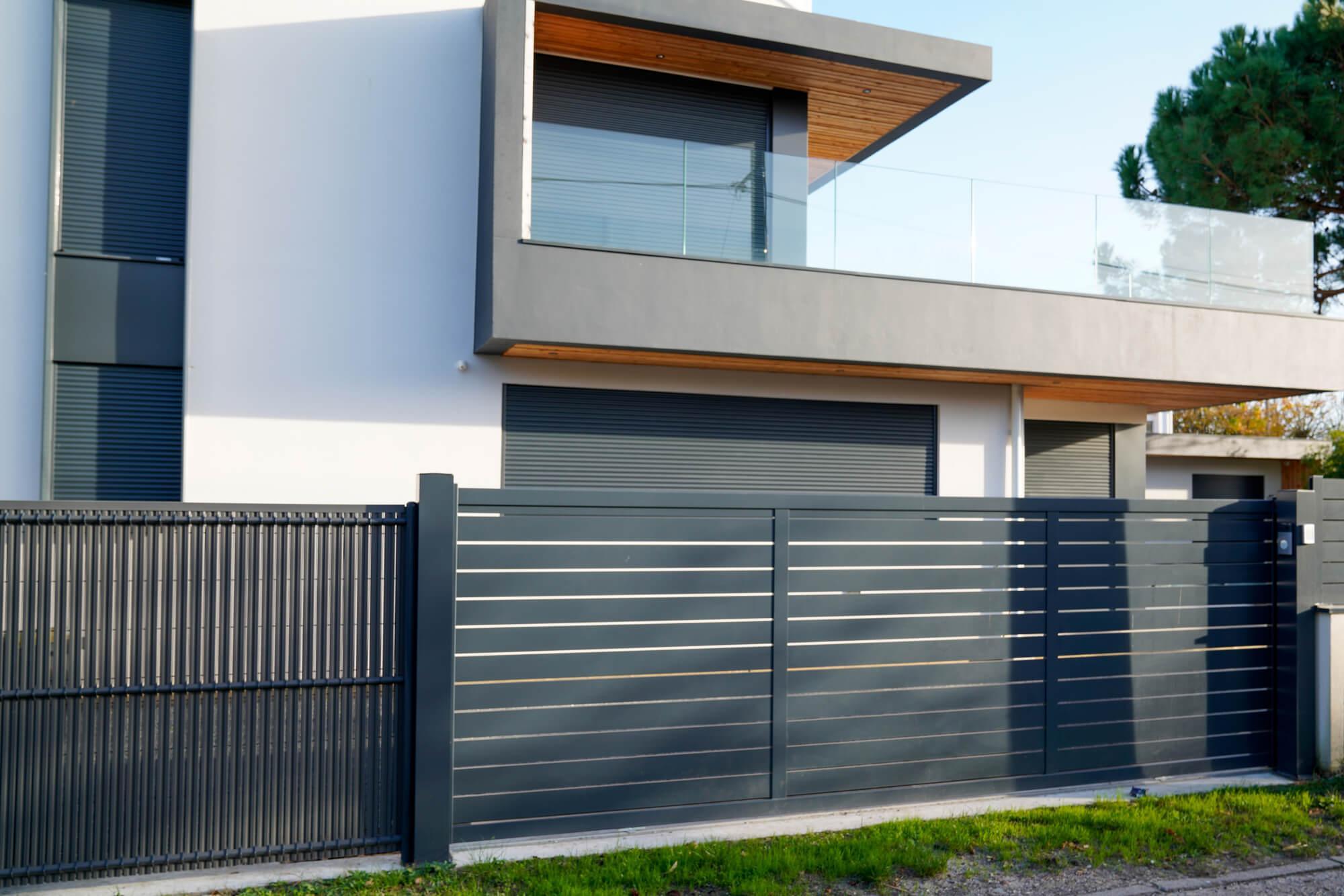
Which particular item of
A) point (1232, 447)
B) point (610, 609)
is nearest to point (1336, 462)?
point (1232, 447)

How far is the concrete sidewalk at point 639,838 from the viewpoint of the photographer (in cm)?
489

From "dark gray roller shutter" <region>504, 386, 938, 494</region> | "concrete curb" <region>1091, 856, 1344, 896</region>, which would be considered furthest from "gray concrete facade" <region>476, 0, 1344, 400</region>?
"concrete curb" <region>1091, 856, 1344, 896</region>

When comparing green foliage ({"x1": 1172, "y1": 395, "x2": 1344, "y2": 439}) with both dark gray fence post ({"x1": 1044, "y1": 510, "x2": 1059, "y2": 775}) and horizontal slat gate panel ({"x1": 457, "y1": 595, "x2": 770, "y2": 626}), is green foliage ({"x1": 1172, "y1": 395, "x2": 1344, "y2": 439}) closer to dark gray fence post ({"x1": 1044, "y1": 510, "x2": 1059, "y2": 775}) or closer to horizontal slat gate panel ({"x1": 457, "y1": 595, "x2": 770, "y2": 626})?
dark gray fence post ({"x1": 1044, "y1": 510, "x2": 1059, "y2": 775})

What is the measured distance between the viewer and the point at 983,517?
21.2 feet

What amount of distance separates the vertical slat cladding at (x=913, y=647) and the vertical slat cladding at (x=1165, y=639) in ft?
0.95

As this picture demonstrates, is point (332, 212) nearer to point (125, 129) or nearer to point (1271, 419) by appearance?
point (125, 129)

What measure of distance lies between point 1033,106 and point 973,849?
44.1ft

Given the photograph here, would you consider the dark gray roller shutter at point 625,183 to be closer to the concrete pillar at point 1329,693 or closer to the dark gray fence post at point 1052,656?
the dark gray fence post at point 1052,656

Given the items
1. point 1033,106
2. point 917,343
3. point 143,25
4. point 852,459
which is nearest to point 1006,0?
point 1033,106

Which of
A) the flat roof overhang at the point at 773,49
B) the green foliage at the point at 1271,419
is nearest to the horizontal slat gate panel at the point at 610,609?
the flat roof overhang at the point at 773,49

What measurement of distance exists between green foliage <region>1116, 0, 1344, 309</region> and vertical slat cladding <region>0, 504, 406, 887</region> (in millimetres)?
17252

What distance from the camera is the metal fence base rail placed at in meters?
4.92

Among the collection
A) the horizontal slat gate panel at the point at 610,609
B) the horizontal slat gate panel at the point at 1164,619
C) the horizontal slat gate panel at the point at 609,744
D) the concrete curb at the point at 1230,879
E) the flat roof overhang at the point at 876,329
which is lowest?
the concrete curb at the point at 1230,879

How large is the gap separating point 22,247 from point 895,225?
339 inches
